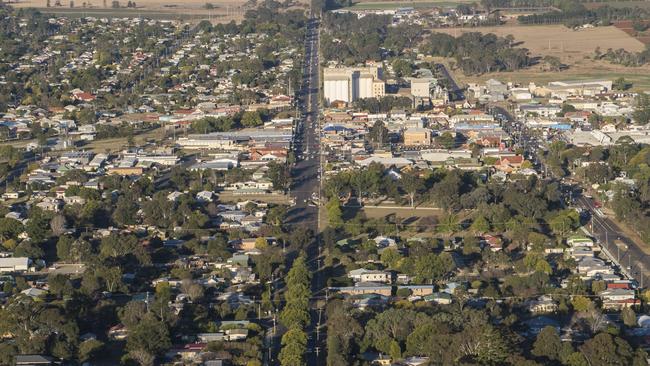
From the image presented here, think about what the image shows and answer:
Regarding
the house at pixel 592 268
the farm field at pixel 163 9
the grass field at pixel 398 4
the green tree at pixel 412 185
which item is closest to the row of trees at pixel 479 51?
the grass field at pixel 398 4

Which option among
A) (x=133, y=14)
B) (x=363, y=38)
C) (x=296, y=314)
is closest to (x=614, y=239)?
(x=296, y=314)

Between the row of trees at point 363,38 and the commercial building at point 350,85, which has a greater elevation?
the row of trees at point 363,38

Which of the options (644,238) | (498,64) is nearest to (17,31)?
(498,64)

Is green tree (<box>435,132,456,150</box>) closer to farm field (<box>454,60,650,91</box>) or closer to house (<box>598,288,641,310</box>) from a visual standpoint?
farm field (<box>454,60,650,91</box>)

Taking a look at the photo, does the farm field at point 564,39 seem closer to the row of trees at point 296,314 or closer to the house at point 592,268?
the house at point 592,268

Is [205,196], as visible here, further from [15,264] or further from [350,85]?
[350,85]

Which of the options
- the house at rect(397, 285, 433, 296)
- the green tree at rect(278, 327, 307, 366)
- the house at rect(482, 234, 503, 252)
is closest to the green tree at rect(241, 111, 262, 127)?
the house at rect(482, 234, 503, 252)

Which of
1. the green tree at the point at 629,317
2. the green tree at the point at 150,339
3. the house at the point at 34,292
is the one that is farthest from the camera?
the house at the point at 34,292
